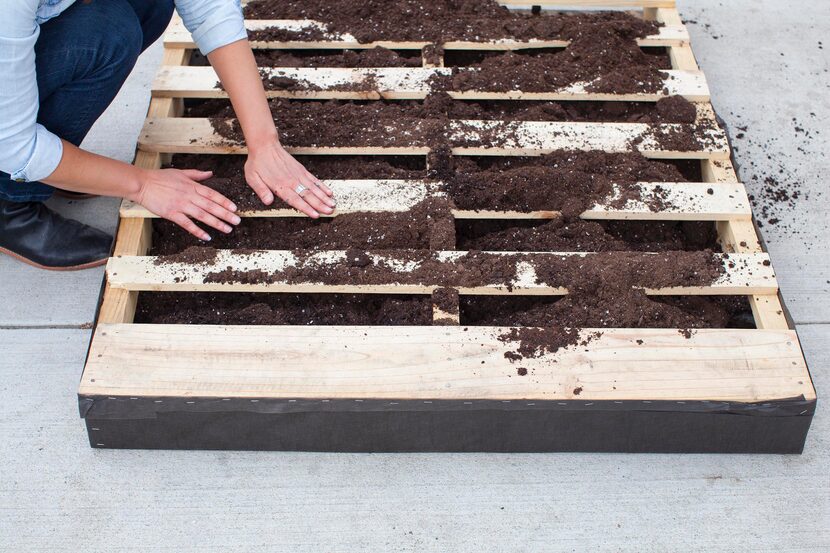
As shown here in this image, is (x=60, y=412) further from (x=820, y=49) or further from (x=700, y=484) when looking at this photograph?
(x=820, y=49)

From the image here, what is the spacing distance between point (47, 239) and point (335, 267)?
36.2 inches

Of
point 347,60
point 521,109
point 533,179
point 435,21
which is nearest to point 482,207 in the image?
point 533,179

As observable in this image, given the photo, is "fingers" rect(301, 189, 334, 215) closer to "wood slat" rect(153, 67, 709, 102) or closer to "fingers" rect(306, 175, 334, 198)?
"fingers" rect(306, 175, 334, 198)

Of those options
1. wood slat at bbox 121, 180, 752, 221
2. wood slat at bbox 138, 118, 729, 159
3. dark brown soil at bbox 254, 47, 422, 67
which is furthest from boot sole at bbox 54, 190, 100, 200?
dark brown soil at bbox 254, 47, 422, 67

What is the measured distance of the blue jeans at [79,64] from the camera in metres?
1.96

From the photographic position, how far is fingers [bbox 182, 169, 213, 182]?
6.92 feet

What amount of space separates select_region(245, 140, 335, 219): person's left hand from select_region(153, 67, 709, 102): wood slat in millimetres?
393

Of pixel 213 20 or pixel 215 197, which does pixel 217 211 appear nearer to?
pixel 215 197

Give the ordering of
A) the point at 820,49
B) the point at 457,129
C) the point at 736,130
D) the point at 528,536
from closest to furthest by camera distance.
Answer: the point at 528,536 < the point at 457,129 < the point at 736,130 < the point at 820,49

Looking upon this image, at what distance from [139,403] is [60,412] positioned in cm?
35

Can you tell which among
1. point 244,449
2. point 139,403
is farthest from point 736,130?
point 139,403

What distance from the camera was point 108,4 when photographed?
82.1 inches

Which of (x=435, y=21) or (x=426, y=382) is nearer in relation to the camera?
(x=426, y=382)

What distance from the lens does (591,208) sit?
210 centimetres
